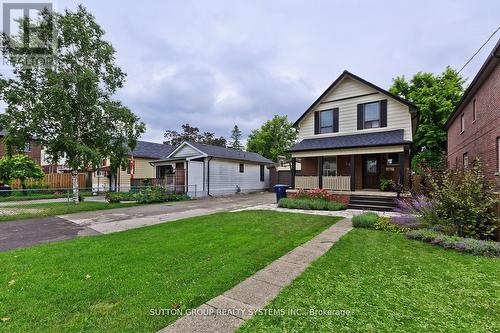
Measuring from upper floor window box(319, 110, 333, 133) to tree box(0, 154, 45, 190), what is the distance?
23.1 m

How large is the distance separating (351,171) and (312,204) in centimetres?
292

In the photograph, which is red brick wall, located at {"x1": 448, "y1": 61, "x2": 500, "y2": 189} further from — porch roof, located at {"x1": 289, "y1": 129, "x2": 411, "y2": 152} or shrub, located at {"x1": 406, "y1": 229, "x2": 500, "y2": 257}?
shrub, located at {"x1": 406, "y1": 229, "x2": 500, "y2": 257}

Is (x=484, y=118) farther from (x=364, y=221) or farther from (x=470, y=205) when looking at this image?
(x=364, y=221)

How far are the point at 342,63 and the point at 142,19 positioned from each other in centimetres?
1197

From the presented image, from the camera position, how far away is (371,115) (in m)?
14.0

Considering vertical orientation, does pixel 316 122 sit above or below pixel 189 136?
below

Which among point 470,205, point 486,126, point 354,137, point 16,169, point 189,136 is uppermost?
point 189,136

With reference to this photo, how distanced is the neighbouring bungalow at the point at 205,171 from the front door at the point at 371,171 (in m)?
10.9

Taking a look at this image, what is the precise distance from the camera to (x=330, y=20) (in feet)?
37.4

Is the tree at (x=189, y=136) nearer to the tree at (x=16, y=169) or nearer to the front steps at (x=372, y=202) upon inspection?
the tree at (x=16, y=169)

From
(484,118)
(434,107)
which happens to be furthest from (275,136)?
(484,118)

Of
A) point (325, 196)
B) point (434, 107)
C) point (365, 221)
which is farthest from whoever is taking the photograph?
point (434, 107)

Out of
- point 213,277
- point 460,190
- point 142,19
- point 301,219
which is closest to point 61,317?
point 213,277

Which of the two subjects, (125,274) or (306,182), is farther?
(306,182)
